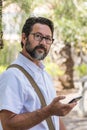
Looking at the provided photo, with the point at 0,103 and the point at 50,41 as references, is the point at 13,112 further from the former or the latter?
the point at 50,41

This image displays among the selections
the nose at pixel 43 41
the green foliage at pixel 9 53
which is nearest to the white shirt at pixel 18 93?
the nose at pixel 43 41

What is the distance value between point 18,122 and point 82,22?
6.55 meters

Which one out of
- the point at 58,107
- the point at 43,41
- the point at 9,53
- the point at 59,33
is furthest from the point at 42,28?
the point at 59,33

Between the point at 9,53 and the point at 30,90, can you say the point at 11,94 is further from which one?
the point at 9,53

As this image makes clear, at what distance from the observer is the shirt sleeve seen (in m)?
1.71

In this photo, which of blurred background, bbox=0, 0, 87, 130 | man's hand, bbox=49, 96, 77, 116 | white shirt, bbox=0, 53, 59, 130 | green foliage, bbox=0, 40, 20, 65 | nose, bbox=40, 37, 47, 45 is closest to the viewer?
man's hand, bbox=49, 96, 77, 116

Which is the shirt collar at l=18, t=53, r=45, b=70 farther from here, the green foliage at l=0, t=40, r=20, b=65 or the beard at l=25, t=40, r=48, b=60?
the green foliage at l=0, t=40, r=20, b=65

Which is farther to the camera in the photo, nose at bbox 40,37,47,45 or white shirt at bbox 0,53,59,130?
nose at bbox 40,37,47,45

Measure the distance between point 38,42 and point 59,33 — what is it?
6.65 metres

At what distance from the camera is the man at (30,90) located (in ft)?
5.45

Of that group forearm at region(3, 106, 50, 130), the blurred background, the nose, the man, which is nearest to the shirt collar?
the man

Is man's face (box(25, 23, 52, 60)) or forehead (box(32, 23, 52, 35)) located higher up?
forehead (box(32, 23, 52, 35))

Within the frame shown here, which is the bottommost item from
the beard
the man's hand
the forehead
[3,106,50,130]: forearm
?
[3,106,50,130]: forearm

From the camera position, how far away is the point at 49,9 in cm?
857
